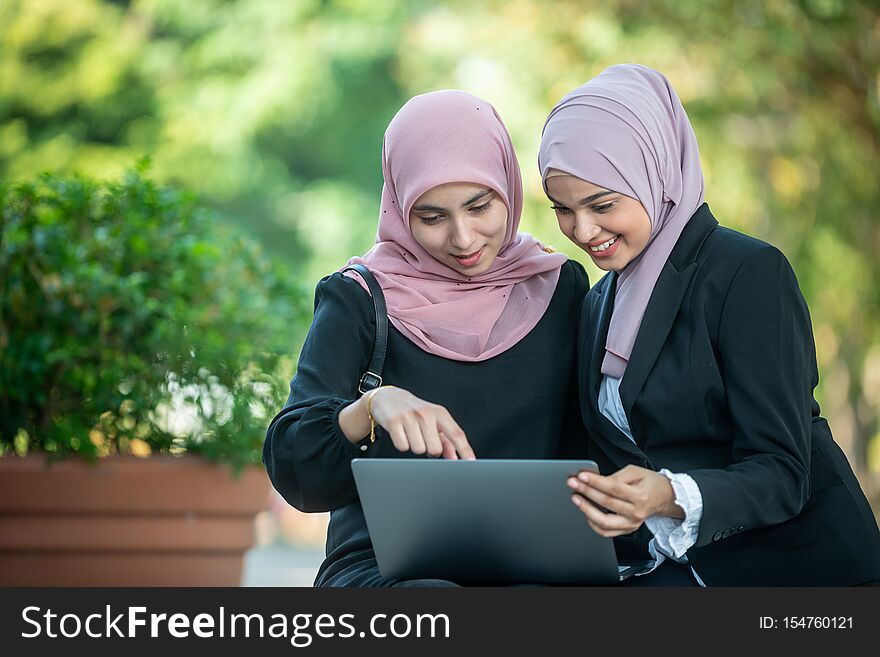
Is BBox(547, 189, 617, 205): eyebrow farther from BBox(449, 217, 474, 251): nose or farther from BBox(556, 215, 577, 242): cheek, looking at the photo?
BBox(449, 217, 474, 251): nose

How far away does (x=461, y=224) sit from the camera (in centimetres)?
191

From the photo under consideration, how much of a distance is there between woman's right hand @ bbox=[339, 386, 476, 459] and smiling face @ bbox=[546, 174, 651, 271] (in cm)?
38

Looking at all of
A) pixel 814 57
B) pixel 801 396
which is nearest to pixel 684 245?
pixel 801 396

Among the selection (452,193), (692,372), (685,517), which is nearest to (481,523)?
(685,517)

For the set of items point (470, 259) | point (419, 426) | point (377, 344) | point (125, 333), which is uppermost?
point (125, 333)

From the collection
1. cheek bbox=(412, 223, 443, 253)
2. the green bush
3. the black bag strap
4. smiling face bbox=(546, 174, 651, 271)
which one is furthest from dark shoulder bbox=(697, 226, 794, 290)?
the green bush

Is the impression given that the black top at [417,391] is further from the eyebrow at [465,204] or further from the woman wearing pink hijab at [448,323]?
the eyebrow at [465,204]

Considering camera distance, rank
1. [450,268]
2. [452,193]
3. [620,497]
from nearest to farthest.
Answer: [620,497] < [452,193] < [450,268]

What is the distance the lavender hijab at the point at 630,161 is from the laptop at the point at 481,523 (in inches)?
13.8

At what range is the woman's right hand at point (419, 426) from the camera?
1581mm

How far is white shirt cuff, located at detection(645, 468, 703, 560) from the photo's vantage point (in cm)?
154

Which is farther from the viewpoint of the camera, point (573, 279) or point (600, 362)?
point (573, 279)

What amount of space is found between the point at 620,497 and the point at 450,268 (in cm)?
70

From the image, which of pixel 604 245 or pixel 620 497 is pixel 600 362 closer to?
pixel 604 245
